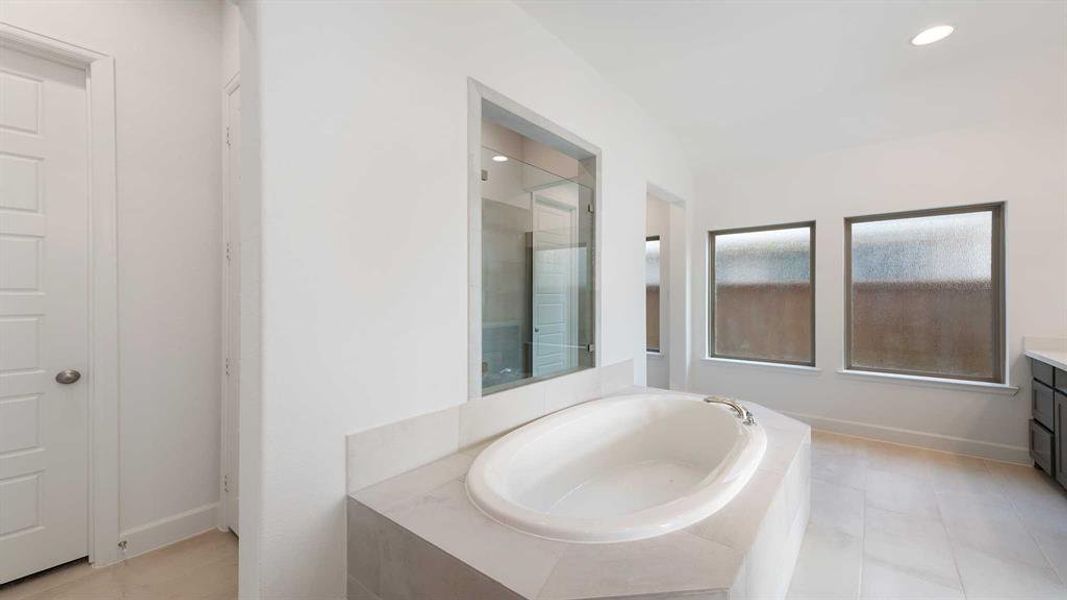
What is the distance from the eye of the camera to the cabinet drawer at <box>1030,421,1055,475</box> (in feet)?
8.00

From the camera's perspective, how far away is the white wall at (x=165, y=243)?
6.05 feet

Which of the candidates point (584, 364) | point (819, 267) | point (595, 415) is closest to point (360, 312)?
point (595, 415)

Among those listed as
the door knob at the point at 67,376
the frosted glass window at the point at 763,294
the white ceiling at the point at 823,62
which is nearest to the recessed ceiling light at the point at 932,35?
the white ceiling at the point at 823,62

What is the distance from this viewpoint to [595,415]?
2203 millimetres

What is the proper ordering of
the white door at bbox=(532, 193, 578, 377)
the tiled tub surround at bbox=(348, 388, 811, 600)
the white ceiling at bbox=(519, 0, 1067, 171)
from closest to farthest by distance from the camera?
the tiled tub surround at bbox=(348, 388, 811, 600) → the white ceiling at bbox=(519, 0, 1067, 171) → the white door at bbox=(532, 193, 578, 377)

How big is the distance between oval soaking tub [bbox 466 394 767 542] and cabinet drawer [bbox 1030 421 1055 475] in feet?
6.84

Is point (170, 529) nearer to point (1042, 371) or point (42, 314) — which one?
point (42, 314)

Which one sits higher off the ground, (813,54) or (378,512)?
(813,54)

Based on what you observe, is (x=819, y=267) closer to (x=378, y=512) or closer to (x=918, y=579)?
(x=918, y=579)

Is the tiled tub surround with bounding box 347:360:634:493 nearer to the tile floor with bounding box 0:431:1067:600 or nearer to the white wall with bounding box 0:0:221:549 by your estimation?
the tile floor with bounding box 0:431:1067:600

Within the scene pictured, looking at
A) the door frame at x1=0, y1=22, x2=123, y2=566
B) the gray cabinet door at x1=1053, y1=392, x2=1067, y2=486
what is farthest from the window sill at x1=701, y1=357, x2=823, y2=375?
the door frame at x1=0, y1=22, x2=123, y2=566

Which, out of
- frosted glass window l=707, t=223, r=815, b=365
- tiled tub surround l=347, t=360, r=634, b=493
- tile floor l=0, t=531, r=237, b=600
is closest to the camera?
tiled tub surround l=347, t=360, r=634, b=493

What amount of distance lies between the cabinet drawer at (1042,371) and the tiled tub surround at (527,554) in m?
2.35

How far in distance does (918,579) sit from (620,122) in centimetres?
274
